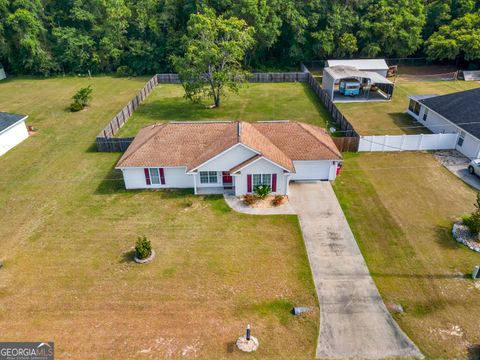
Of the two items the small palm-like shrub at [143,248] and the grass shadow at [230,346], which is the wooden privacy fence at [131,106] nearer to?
the small palm-like shrub at [143,248]

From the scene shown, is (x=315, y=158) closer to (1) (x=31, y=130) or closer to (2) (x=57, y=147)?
(2) (x=57, y=147)

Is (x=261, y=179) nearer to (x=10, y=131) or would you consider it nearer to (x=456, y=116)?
(x=456, y=116)

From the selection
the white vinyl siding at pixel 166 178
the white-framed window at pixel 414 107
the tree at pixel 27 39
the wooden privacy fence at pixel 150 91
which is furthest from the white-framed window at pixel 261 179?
the tree at pixel 27 39

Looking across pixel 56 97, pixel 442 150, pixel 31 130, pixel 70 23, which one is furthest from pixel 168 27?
pixel 442 150

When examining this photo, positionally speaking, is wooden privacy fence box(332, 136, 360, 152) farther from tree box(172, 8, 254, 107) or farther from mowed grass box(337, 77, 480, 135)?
tree box(172, 8, 254, 107)

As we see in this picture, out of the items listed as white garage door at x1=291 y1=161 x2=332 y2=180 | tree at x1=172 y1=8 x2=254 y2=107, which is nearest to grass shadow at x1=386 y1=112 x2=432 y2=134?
white garage door at x1=291 y1=161 x2=332 y2=180

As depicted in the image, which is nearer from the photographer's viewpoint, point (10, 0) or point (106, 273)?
point (106, 273)
